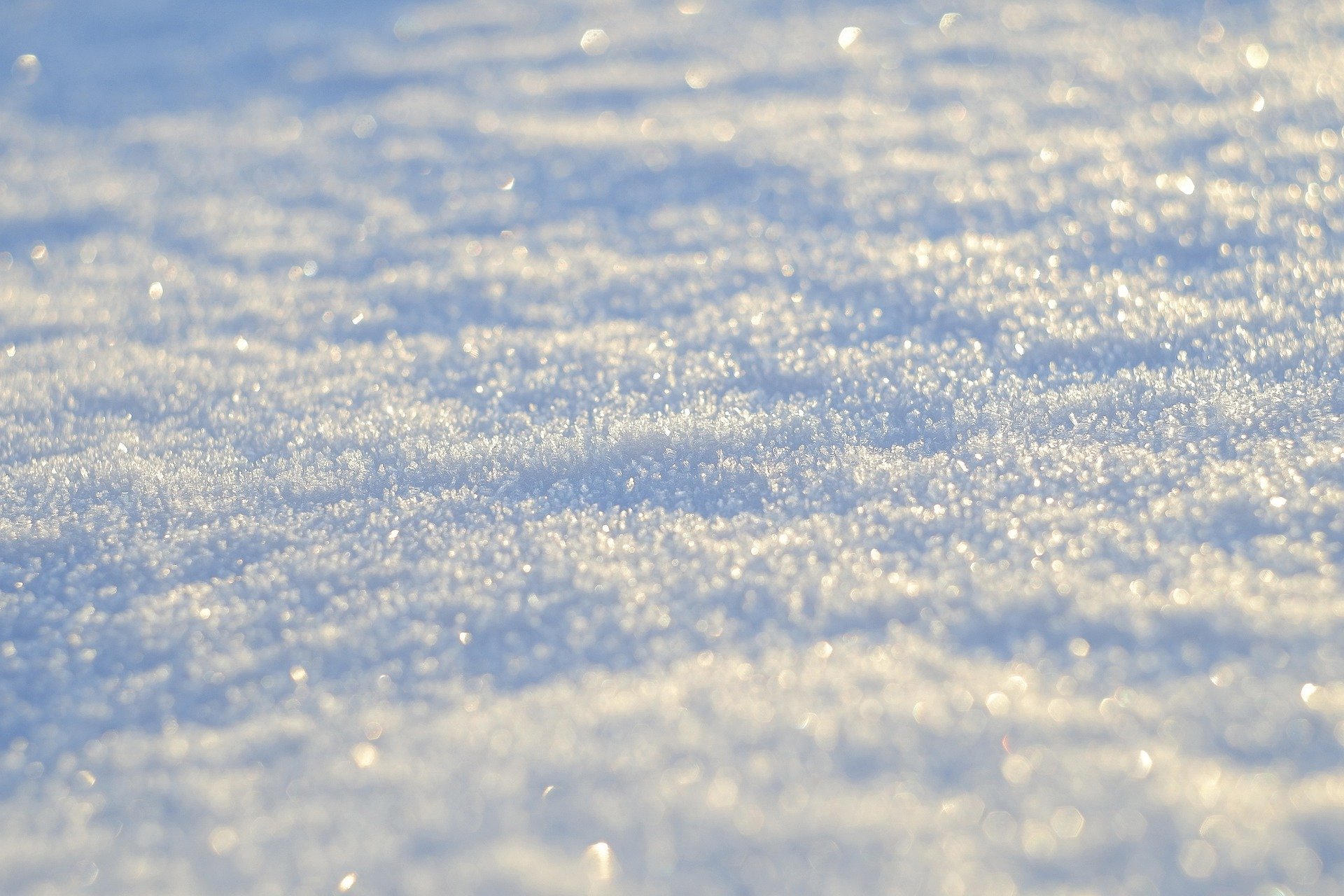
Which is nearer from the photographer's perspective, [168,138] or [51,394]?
[51,394]

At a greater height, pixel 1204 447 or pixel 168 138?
pixel 168 138

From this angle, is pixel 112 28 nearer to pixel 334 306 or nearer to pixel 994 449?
pixel 334 306

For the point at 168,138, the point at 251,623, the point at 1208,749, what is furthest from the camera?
the point at 168,138

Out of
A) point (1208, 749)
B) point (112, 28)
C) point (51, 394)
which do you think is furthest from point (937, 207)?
point (112, 28)

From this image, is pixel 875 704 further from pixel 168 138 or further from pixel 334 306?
pixel 168 138

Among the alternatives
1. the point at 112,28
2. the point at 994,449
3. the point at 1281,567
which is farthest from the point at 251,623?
the point at 112,28

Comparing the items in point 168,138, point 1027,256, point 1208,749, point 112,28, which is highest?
point 112,28

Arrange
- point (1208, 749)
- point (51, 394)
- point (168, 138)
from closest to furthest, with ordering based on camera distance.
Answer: point (1208, 749) → point (51, 394) → point (168, 138)
